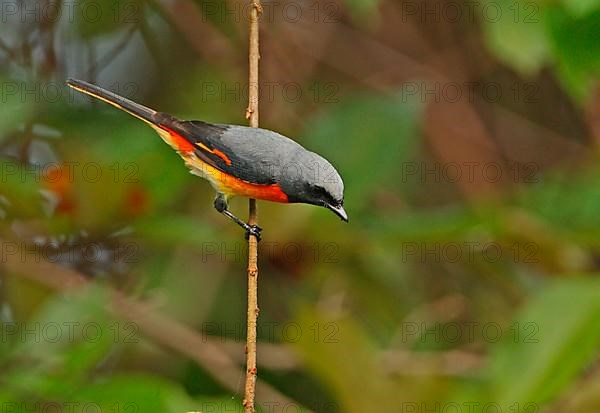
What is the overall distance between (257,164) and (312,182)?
0.13 metres

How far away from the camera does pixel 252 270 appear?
1646mm

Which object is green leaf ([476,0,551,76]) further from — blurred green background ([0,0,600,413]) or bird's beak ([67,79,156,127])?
bird's beak ([67,79,156,127])

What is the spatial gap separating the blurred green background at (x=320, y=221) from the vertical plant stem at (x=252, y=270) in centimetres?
62

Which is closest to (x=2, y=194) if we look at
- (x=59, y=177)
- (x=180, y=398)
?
(x=59, y=177)

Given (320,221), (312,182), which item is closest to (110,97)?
(312,182)

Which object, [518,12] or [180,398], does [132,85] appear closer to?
[518,12]

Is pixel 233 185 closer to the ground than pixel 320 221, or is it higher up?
closer to the ground

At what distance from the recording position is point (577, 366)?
101 inches

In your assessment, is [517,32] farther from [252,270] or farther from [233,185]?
[252,270]

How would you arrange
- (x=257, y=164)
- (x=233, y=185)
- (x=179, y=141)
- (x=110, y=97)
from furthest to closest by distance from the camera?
(x=179, y=141)
(x=233, y=185)
(x=257, y=164)
(x=110, y=97)

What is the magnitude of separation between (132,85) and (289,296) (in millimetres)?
1303

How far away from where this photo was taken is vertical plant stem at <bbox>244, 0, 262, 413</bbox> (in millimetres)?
1482

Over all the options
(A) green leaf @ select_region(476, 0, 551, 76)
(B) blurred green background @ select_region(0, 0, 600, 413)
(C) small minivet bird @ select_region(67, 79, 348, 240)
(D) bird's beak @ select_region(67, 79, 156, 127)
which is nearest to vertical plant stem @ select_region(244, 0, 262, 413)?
(C) small minivet bird @ select_region(67, 79, 348, 240)

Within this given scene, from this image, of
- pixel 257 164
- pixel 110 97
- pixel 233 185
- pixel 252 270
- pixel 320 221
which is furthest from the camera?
pixel 320 221
